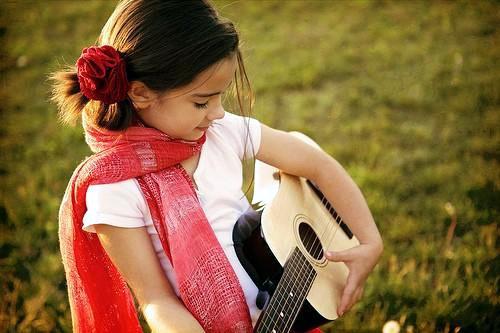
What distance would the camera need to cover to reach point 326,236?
213 cm

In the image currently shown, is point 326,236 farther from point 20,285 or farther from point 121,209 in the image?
point 20,285

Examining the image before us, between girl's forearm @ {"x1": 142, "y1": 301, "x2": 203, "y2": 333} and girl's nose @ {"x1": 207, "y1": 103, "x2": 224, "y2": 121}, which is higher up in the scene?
girl's nose @ {"x1": 207, "y1": 103, "x2": 224, "y2": 121}

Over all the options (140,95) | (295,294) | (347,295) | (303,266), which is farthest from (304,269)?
(140,95)

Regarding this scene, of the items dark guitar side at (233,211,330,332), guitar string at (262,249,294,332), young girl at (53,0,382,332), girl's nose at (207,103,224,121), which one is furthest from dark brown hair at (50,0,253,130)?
guitar string at (262,249,294,332)

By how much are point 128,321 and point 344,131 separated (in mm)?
2135

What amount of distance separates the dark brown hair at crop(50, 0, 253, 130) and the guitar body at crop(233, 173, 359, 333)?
0.47 meters

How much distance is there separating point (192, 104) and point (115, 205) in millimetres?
327

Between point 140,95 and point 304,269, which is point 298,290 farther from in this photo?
point 140,95

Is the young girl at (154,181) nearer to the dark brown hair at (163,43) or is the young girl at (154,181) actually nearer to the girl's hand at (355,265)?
the dark brown hair at (163,43)

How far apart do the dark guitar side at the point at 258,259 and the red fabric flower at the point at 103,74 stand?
0.52 meters

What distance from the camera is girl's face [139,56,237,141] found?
166 centimetres

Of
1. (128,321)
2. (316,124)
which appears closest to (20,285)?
(128,321)

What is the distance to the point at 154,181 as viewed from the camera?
67.9 inches

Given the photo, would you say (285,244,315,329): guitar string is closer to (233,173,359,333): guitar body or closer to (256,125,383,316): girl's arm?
(233,173,359,333): guitar body
